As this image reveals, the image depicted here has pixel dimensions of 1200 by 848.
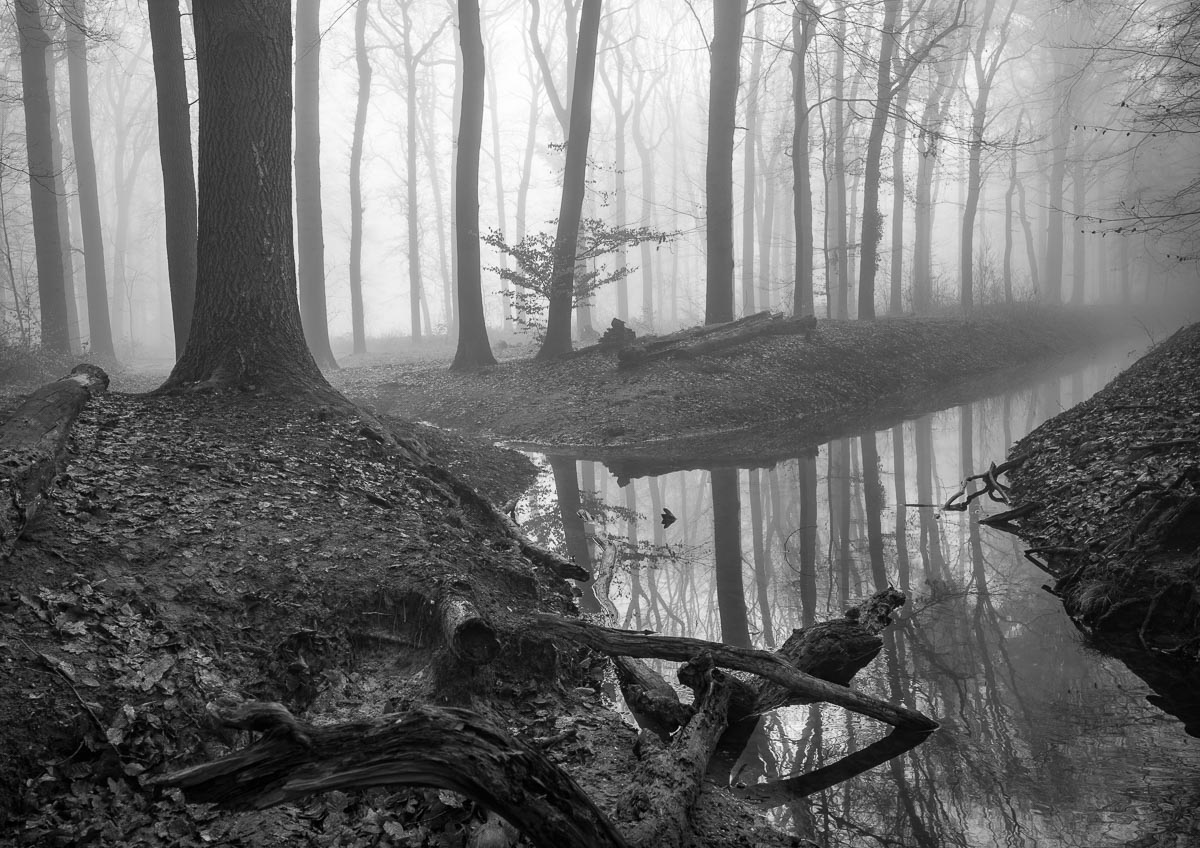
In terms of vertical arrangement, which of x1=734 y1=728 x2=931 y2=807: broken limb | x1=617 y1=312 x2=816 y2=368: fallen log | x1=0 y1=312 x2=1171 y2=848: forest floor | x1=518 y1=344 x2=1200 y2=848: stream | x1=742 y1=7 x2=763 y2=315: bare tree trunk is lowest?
x1=734 y1=728 x2=931 y2=807: broken limb

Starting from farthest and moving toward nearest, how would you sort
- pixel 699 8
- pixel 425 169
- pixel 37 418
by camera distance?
pixel 425 169 < pixel 699 8 < pixel 37 418

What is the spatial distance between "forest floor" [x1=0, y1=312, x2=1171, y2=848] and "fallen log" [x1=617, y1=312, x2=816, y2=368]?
6803mm

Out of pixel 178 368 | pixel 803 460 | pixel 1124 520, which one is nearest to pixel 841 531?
pixel 1124 520

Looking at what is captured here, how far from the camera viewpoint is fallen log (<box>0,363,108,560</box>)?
4.51 m

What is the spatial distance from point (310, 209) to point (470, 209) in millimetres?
8506

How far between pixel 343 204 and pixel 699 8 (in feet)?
141

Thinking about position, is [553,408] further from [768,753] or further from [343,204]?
[343,204]

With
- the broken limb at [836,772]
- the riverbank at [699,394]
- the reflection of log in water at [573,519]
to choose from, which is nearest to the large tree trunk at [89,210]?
the riverbank at [699,394]

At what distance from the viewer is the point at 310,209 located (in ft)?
77.0

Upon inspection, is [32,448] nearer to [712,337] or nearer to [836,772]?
[836,772]

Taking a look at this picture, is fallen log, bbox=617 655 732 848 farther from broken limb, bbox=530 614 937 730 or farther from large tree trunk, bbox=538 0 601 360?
large tree trunk, bbox=538 0 601 360

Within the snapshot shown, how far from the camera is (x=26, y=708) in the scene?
3377mm

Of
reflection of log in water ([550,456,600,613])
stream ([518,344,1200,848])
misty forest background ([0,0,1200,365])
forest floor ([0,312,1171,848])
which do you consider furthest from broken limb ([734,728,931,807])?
misty forest background ([0,0,1200,365])

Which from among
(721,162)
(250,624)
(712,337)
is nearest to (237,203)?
(250,624)
